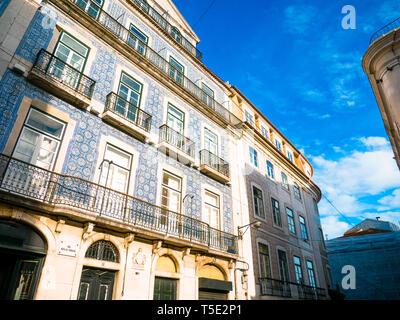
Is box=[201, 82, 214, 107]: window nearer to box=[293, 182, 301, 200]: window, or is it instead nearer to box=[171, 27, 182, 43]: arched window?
box=[171, 27, 182, 43]: arched window

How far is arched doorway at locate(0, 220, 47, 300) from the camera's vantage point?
19.3 feet

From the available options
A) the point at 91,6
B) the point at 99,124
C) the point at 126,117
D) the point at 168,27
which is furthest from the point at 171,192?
the point at 168,27

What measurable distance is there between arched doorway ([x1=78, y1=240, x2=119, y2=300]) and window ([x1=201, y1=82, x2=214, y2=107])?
29.7ft

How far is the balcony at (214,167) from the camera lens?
39.4ft

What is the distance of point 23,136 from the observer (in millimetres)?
7102

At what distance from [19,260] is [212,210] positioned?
7.47m

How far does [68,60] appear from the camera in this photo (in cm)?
878

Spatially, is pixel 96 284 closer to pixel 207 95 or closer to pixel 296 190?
pixel 207 95

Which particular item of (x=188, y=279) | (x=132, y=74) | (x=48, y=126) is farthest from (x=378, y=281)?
(x=48, y=126)

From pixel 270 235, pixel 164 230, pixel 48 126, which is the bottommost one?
pixel 164 230

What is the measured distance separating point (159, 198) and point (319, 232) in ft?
54.3

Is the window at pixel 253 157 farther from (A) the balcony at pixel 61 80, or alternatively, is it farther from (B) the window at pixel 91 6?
(B) the window at pixel 91 6

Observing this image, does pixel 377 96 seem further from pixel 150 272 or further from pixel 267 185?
pixel 150 272

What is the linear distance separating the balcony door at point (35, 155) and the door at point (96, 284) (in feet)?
7.75
